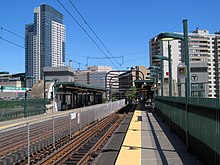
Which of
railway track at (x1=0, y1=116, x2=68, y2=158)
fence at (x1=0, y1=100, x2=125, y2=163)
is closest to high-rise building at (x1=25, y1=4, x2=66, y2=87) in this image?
fence at (x1=0, y1=100, x2=125, y2=163)

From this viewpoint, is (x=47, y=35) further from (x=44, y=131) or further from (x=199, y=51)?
(x=199, y=51)

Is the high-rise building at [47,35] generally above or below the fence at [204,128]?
above

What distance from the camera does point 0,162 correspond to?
912cm

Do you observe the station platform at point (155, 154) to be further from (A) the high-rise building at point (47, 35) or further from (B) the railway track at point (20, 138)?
(A) the high-rise building at point (47, 35)

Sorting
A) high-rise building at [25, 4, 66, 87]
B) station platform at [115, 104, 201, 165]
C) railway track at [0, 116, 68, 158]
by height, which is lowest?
station platform at [115, 104, 201, 165]

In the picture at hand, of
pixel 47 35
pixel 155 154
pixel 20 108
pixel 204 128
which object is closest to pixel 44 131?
pixel 155 154

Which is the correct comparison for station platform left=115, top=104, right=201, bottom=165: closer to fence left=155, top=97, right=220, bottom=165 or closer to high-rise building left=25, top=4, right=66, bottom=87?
fence left=155, top=97, right=220, bottom=165

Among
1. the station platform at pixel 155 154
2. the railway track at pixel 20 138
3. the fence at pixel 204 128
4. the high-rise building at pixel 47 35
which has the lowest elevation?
the station platform at pixel 155 154

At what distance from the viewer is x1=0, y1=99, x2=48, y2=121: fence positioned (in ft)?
104

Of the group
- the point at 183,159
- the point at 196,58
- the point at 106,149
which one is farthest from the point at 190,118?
the point at 196,58

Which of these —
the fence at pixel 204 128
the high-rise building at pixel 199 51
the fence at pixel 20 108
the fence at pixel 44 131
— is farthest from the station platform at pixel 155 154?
the high-rise building at pixel 199 51

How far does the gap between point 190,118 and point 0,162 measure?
6.57 m

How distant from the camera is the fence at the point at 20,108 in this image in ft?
104

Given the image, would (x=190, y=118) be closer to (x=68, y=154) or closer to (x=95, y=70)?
(x=68, y=154)
